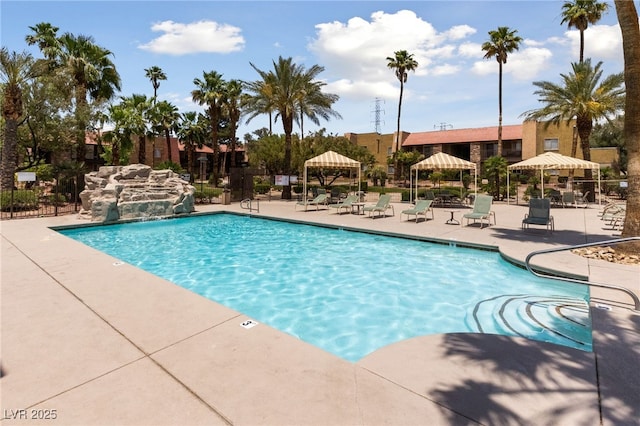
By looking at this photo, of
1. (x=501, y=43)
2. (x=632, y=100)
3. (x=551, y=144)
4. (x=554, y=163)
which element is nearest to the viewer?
(x=632, y=100)

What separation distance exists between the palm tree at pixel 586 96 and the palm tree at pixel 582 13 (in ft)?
16.5

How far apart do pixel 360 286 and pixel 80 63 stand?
26.4m

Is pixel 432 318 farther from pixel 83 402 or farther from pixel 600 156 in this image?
pixel 600 156

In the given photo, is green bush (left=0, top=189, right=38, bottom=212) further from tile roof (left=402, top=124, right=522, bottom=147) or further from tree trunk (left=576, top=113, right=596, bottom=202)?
tile roof (left=402, top=124, right=522, bottom=147)

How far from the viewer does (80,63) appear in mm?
23594

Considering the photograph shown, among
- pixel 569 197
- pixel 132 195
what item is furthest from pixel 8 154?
pixel 569 197

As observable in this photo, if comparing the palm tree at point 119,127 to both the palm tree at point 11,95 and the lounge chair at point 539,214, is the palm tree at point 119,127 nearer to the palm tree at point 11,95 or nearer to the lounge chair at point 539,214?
the palm tree at point 11,95

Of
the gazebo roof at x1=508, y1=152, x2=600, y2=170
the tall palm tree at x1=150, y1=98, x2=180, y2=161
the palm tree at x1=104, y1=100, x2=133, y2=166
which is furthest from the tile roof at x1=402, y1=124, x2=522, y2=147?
the palm tree at x1=104, y1=100, x2=133, y2=166

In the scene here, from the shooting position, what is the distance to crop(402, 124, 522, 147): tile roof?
40656mm

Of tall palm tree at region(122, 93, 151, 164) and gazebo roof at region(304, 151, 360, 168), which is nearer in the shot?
gazebo roof at region(304, 151, 360, 168)

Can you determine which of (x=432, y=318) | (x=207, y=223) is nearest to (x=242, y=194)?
(x=207, y=223)

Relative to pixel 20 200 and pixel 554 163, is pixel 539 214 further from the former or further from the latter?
pixel 20 200

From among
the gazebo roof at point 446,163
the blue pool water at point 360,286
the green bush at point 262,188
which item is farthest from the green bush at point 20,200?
the gazebo roof at point 446,163

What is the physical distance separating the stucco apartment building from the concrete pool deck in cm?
3640
